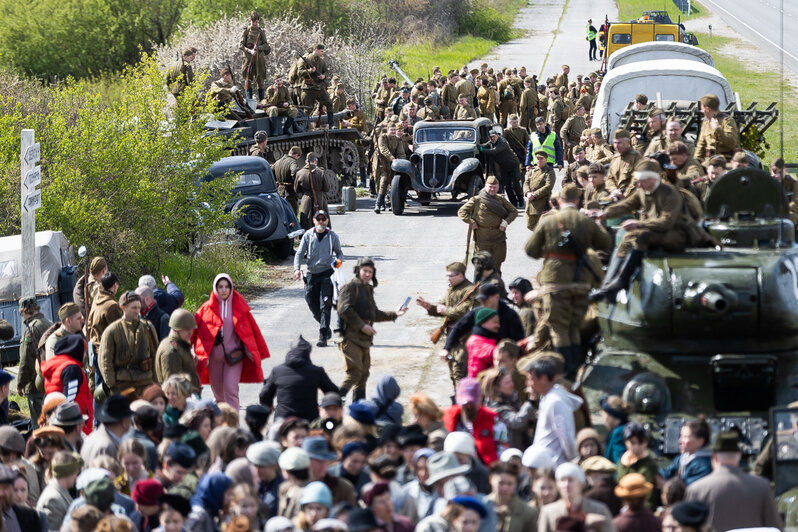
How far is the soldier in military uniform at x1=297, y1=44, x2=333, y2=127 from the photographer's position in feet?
103

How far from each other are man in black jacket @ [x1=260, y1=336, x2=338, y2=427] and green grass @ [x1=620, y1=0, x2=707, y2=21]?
2191 inches

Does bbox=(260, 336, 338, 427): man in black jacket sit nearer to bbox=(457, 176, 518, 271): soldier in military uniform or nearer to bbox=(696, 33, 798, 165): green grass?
bbox=(457, 176, 518, 271): soldier in military uniform

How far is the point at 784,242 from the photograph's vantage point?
38.9ft

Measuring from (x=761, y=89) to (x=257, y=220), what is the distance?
2785 centimetres

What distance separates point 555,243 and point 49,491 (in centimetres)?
480

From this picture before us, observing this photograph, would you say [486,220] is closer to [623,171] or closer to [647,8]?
[623,171]

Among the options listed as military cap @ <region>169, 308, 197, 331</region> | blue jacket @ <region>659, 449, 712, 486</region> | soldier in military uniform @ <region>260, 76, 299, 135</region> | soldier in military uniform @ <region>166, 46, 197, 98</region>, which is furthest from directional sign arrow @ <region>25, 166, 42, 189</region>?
soldier in military uniform @ <region>260, 76, 299, 135</region>

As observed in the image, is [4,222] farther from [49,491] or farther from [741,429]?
[741,429]

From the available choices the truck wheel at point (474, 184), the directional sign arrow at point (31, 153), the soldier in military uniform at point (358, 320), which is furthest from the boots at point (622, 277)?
the truck wheel at point (474, 184)

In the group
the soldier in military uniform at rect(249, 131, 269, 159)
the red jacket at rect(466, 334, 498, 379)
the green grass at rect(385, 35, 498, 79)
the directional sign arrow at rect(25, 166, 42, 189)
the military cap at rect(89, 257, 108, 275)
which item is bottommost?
the green grass at rect(385, 35, 498, 79)

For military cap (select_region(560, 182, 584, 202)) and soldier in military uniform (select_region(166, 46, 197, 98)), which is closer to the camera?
military cap (select_region(560, 182, 584, 202))

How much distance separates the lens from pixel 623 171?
53.3 ft

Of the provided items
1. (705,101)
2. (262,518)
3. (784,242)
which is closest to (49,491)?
(262,518)

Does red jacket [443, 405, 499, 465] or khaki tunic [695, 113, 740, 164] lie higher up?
khaki tunic [695, 113, 740, 164]
